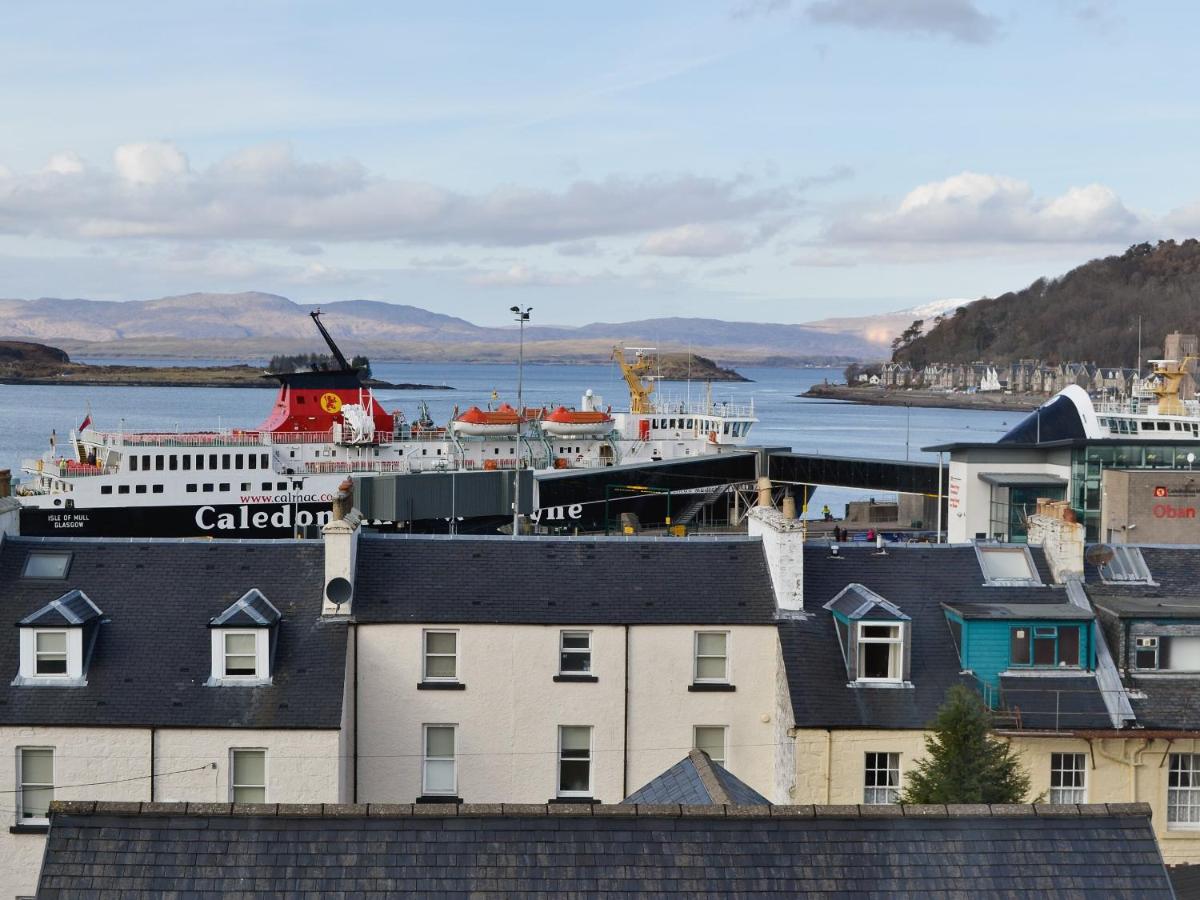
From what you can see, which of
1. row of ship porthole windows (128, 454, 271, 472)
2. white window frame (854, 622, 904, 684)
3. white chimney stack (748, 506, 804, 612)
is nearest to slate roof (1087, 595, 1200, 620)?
white window frame (854, 622, 904, 684)

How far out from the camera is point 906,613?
2323 cm

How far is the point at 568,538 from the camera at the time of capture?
24.2 meters

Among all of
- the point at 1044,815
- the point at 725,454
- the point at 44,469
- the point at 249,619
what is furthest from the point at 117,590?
the point at 725,454

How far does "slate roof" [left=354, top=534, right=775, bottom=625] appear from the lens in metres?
22.7

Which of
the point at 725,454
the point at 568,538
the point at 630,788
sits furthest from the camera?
the point at 725,454

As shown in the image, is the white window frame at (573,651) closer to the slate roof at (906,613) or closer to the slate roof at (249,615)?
the slate roof at (906,613)

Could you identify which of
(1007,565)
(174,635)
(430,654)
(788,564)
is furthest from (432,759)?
(1007,565)

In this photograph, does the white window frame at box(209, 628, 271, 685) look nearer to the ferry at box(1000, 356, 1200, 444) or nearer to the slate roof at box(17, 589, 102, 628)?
the slate roof at box(17, 589, 102, 628)

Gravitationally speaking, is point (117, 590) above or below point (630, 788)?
above

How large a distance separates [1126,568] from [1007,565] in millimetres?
1913

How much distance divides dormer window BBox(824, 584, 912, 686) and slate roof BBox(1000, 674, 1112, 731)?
59.9 inches

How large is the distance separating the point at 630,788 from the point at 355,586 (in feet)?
16.3

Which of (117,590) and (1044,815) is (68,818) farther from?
(117,590)

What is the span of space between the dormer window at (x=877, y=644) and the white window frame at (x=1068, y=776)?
235cm
